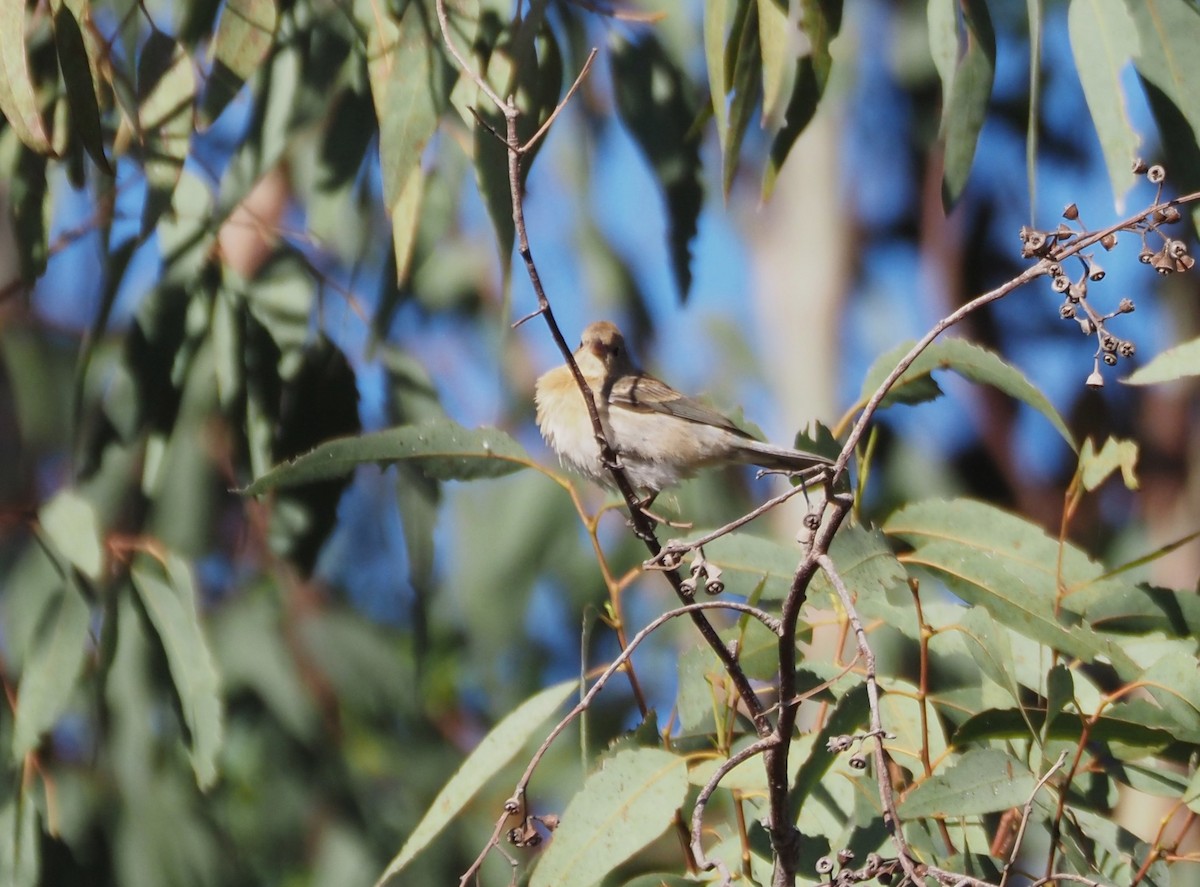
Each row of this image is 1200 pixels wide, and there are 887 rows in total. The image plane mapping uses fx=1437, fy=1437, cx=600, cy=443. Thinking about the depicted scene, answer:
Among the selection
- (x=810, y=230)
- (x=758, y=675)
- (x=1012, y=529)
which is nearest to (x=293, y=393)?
(x=758, y=675)

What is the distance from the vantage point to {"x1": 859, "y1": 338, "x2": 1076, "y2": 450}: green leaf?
195 centimetres

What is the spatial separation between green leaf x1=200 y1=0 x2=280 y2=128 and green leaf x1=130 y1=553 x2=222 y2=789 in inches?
33.6

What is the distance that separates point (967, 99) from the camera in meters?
2.15

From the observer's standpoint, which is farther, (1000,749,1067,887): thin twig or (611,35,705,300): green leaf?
(611,35,705,300): green leaf

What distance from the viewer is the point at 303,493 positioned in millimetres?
2867

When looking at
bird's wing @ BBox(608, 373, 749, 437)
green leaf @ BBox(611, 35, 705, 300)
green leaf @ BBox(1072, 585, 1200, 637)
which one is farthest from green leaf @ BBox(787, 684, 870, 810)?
bird's wing @ BBox(608, 373, 749, 437)

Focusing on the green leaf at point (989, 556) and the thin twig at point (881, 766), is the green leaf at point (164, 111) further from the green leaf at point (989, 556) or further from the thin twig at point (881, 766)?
the thin twig at point (881, 766)

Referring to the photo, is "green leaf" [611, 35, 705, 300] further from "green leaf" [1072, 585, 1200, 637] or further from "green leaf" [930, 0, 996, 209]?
"green leaf" [1072, 585, 1200, 637]

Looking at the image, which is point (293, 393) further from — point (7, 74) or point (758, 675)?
point (758, 675)

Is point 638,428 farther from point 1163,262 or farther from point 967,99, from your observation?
point 1163,262

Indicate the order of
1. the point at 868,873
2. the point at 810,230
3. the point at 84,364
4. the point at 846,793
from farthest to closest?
the point at 810,230, the point at 84,364, the point at 846,793, the point at 868,873

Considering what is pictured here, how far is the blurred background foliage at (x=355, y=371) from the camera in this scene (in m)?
2.26

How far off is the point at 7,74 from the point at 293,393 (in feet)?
3.20

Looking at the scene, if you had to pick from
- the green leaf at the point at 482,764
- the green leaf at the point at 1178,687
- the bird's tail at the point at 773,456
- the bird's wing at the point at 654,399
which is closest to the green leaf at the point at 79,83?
the green leaf at the point at 482,764
